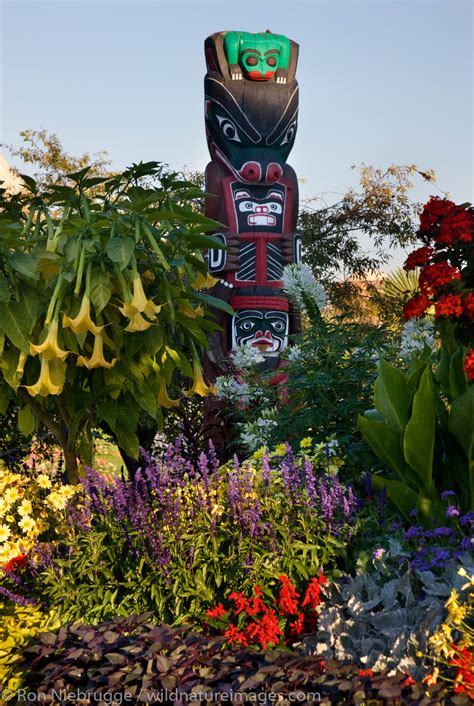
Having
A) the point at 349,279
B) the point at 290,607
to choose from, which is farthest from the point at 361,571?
the point at 349,279

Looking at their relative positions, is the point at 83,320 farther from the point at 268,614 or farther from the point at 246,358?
the point at 246,358

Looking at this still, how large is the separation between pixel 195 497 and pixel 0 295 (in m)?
1.40

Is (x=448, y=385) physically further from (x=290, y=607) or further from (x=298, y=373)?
(x=290, y=607)

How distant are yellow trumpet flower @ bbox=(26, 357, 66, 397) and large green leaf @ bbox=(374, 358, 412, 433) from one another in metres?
1.71

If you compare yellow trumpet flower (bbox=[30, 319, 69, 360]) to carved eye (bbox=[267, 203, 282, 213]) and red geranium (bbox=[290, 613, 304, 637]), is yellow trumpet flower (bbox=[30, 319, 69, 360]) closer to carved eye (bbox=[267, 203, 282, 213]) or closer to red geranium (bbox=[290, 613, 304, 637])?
red geranium (bbox=[290, 613, 304, 637])

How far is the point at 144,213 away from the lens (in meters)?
4.05

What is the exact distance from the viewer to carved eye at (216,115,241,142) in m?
8.67

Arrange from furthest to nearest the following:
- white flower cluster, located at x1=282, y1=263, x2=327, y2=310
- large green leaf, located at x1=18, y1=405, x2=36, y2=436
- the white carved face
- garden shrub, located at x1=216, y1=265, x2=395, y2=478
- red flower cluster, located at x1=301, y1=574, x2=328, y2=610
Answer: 1. the white carved face
2. white flower cluster, located at x1=282, y1=263, x2=327, y2=310
3. garden shrub, located at x1=216, y1=265, x2=395, y2=478
4. large green leaf, located at x1=18, y1=405, x2=36, y2=436
5. red flower cluster, located at x1=301, y1=574, x2=328, y2=610

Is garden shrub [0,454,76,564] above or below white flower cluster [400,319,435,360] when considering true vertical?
below

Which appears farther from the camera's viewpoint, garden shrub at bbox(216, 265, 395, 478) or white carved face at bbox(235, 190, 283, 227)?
white carved face at bbox(235, 190, 283, 227)

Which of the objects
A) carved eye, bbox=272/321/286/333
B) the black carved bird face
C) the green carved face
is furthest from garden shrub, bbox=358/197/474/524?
the green carved face

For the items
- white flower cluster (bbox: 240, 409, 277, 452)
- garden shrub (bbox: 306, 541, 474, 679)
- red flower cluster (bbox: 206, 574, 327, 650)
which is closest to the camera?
garden shrub (bbox: 306, 541, 474, 679)

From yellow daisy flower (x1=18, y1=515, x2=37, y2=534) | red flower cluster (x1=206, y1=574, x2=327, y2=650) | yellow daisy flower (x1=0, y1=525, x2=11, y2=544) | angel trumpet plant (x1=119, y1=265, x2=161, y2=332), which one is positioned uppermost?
angel trumpet plant (x1=119, y1=265, x2=161, y2=332)

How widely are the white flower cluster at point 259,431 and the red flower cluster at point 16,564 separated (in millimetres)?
1846
